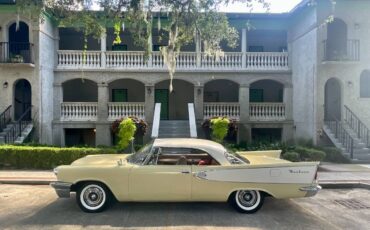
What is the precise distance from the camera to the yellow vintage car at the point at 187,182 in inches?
285

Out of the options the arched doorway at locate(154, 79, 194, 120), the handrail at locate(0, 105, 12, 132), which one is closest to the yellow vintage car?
the handrail at locate(0, 105, 12, 132)

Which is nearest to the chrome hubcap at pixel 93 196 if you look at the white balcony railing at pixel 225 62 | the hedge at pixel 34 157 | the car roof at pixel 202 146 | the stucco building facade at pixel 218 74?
Answer: the car roof at pixel 202 146

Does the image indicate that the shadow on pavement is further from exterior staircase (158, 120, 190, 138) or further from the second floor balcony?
the second floor balcony

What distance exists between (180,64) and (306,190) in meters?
13.4

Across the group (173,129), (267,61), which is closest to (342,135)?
(267,61)

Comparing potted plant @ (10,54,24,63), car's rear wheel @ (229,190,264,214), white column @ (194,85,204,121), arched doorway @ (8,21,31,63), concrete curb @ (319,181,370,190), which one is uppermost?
arched doorway @ (8,21,31,63)

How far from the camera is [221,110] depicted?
1967 cm

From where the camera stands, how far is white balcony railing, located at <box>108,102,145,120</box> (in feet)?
63.2

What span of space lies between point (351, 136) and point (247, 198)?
10970 millimetres

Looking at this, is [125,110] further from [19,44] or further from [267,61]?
[267,61]

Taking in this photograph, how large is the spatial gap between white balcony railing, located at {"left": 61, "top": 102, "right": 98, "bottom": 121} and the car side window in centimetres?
1243

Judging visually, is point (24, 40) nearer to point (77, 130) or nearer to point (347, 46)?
point (77, 130)

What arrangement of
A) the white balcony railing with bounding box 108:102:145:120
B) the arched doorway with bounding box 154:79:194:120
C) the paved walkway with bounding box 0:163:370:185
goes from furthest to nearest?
the arched doorway with bounding box 154:79:194:120 → the white balcony railing with bounding box 108:102:145:120 → the paved walkway with bounding box 0:163:370:185

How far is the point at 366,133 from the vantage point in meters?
16.9
